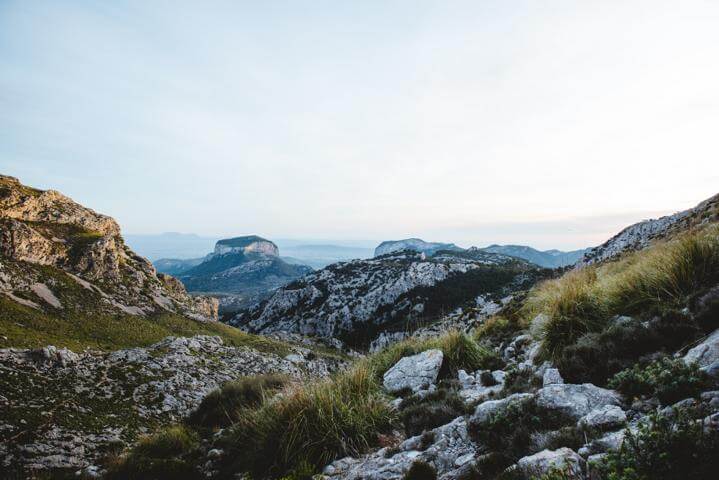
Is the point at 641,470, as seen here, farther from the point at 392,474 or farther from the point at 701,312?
the point at 701,312

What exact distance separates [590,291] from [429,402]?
454cm

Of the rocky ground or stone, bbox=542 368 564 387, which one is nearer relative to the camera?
the rocky ground

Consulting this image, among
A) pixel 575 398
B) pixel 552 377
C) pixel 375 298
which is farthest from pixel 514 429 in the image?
pixel 375 298

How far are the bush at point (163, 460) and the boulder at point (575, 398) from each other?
20.4 ft

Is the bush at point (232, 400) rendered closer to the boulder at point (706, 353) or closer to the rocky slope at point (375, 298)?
the boulder at point (706, 353)

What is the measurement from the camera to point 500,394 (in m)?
5.36

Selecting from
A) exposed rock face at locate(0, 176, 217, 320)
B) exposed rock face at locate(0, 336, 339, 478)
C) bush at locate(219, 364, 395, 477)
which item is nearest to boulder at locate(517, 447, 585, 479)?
bush at locate(219, 364, 395, 477)

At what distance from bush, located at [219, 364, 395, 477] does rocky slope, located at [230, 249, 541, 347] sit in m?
72.4

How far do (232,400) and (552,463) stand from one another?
962cm

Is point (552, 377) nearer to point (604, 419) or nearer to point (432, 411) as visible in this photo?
point (604, 419)

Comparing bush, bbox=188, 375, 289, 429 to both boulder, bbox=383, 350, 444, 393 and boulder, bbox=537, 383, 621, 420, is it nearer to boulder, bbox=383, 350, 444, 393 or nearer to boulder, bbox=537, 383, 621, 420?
boulder, bbox=383, 350, 444, 393

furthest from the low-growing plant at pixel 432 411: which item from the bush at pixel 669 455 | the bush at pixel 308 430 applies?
the bush at pixel 669 455

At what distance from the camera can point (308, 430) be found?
543cm

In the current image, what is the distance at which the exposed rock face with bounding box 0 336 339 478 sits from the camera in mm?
9062
